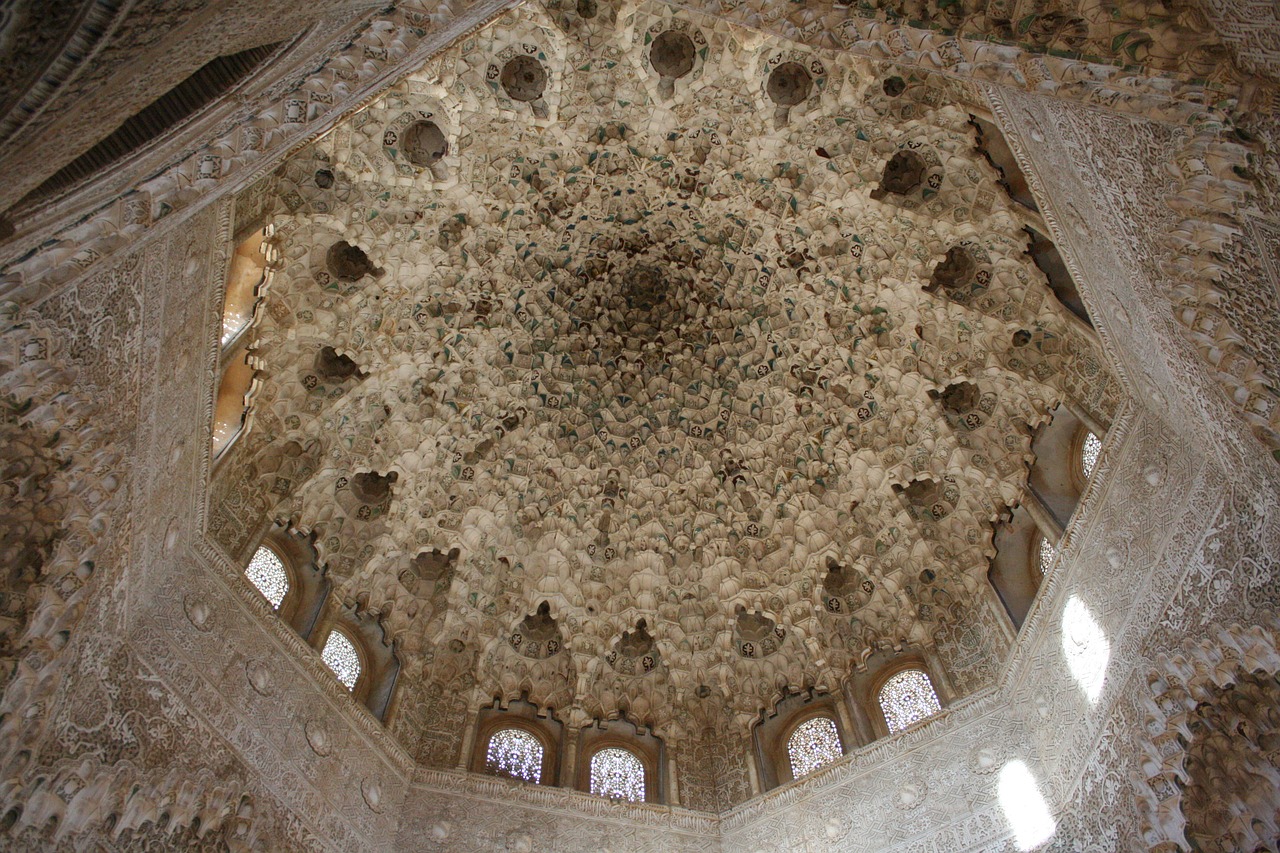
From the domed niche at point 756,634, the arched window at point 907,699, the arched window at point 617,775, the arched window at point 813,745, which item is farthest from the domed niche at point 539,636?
the arched window at point 907,699

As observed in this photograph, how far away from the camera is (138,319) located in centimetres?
640

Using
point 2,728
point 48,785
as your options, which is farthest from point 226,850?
point 2,728

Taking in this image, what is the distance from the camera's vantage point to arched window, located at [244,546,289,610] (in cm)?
940

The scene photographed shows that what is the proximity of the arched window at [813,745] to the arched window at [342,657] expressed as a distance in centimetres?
461

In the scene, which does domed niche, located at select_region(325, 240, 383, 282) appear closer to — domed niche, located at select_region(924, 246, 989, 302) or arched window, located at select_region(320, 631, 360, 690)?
arched window, located at select_region(320, 631, 360, 690)

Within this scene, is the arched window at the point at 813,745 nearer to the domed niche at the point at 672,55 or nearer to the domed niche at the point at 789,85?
the domed niche at the point at 789,85

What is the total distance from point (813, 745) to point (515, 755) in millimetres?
3129

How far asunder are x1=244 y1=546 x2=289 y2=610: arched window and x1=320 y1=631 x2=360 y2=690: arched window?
66cm

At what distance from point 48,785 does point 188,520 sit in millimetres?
2342

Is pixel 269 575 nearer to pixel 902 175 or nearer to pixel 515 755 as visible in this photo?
pixel 515 755

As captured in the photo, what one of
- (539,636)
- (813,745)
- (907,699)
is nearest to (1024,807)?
(907,699)

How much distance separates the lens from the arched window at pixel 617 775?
34.0ft

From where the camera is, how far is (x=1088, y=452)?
9.59 m


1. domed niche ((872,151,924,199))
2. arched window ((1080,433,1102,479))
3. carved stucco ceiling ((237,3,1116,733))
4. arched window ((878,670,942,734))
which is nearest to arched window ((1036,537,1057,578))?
carved stucco ceiling ((237,3,1116,733))
